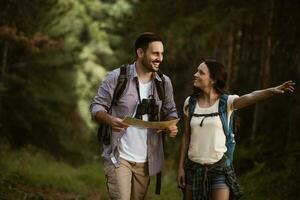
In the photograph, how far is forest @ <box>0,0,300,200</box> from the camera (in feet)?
34.8

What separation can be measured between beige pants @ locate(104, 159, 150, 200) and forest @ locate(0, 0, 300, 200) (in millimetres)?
1200

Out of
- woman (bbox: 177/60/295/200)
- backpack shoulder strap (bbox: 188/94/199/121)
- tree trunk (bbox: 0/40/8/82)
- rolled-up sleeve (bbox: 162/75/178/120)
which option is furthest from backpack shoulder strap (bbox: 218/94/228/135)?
tree trunk (bbox: 0/40/8/82)

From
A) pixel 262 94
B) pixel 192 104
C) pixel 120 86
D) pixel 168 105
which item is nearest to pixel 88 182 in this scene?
pixel 168 105

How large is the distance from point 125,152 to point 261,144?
6.21 metres

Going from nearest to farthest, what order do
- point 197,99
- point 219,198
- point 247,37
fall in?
point 219,198 → point 197,99 → point 247,37

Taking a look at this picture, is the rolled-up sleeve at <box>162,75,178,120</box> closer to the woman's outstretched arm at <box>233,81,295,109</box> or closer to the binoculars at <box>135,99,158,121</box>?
the binoculars at <box>135,99,158,121</box>

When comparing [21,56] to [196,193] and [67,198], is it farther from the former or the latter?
[196,193]

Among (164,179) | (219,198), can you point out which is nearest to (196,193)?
(219,198)

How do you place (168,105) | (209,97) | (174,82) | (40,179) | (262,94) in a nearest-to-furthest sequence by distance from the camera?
(262,94) → (209,97) → (168,105) → (40,179) → (174,82)

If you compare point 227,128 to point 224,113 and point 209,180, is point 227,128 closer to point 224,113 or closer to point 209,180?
point 224,113

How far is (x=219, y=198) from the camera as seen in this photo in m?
5.21

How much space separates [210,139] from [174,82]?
628 inches

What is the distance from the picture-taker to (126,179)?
5.71 m

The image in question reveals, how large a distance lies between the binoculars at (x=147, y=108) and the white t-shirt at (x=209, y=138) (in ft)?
1.68
